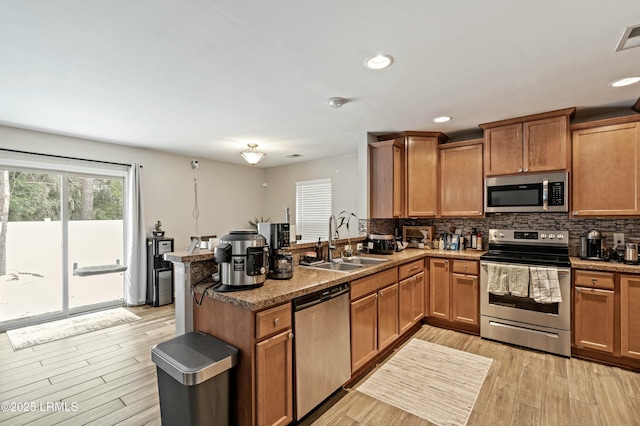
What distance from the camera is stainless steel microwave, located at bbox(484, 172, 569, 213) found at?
3234 mm

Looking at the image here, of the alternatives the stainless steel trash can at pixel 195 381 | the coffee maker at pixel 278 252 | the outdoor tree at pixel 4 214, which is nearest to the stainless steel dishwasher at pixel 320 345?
the coffee maker at pixel 278 252

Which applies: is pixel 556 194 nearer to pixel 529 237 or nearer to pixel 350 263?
pixel 529 237

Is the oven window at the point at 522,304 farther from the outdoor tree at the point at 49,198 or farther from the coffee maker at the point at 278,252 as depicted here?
the outdoor tree at the point at 49,198

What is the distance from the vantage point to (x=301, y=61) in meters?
2.16

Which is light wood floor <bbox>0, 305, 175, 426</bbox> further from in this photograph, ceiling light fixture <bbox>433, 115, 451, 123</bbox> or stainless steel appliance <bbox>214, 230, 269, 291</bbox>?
ceiling light fixture <bbox>433, 115, 451, 123</bbox>

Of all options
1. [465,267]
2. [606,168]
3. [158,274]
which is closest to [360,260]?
[465,267]

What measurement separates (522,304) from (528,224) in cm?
109

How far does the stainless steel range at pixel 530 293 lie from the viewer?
9.68 feet

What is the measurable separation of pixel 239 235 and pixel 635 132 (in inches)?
155

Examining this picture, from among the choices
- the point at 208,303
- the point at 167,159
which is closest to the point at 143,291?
the point at 167,159

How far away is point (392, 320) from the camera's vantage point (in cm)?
305

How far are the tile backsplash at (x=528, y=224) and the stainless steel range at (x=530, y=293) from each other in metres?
0.13

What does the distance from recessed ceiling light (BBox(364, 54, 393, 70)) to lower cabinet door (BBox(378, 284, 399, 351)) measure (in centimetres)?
198

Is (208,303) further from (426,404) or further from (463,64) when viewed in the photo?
(463,64)
